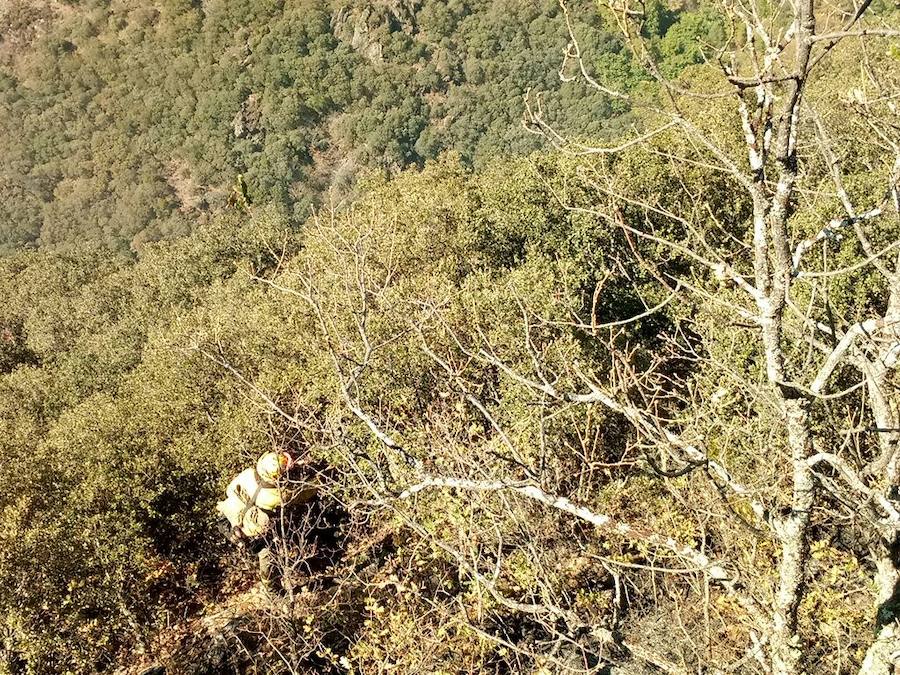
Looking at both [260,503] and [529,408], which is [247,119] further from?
[529,408]

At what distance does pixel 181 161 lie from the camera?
89.4m

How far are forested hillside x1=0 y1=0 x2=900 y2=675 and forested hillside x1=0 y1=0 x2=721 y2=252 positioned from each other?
141 feet

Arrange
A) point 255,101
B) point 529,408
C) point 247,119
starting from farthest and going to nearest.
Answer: point 255,101, point 247,119, point 529,408

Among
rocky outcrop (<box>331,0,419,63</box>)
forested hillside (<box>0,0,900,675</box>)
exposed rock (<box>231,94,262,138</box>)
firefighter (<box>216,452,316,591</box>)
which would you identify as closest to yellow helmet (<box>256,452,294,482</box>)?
firefighter (<box>216,452,316,591</box>)

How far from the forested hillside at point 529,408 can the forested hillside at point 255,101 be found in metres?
42.9

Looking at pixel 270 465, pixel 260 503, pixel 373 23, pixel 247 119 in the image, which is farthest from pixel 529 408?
pixel 373 23

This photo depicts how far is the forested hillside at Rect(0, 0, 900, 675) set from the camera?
4.21 meters

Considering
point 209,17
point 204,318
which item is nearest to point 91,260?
point 204,318

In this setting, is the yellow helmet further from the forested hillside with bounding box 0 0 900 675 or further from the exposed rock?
the exposed rock

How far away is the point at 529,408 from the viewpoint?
34.2ft

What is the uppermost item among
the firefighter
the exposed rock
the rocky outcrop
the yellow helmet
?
the rocky outcrop

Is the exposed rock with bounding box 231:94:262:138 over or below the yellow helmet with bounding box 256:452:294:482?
below

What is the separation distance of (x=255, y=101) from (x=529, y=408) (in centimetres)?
9228

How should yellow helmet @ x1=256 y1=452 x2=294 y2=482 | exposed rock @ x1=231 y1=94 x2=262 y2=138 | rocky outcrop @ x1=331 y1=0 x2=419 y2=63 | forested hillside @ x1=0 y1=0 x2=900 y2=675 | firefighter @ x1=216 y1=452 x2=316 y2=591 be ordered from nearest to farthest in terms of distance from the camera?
forested hillside @ x1=0 y1=0 x2=900 y2=675, yellow helmet @ x1=256 y1=452 x2=294 y2=482, firefighter @ x1=216 y1=452 x2=316 y2=591, exposed rock @ x1=231 y1=94 x2=262 y2=138, rocky outcrop @ x1=331 y1=0 x2=419 y2=63
